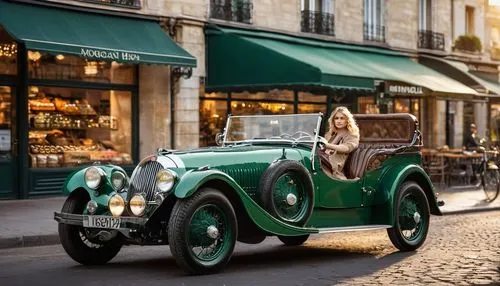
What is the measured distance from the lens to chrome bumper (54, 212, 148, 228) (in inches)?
284

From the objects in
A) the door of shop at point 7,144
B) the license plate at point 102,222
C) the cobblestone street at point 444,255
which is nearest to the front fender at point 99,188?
the license plate at point 102,222

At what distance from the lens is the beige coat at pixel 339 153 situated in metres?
8.93

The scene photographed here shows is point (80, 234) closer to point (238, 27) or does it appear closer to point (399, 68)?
point (238, 27)

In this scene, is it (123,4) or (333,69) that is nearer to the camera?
(123,4)

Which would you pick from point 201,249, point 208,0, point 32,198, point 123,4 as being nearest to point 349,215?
point 201,249

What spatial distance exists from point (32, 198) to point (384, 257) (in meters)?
8.39

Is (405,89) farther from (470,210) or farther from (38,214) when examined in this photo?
(38,214)

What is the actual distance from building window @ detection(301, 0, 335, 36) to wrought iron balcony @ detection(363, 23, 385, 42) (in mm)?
1737

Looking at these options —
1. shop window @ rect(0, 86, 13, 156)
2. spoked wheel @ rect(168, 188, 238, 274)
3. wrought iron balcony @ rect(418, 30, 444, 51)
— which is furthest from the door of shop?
wrought iron balcony @ rect(418, 30, 444, 51)

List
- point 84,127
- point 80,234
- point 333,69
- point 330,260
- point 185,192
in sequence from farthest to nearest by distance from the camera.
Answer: point 333,69 → point 84,127 → point 330,260 → point 80,234 → point 185,192

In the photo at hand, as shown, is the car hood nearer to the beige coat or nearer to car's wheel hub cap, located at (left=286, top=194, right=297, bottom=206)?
car's wheel hub cap, located at (left=286, top=194, right=297, bottom=206)

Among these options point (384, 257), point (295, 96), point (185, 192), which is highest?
point (295, 96)

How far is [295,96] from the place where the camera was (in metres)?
20.7

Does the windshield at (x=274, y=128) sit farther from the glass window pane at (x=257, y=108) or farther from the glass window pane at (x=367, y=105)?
the glass window pane at (x=367, y=105)
